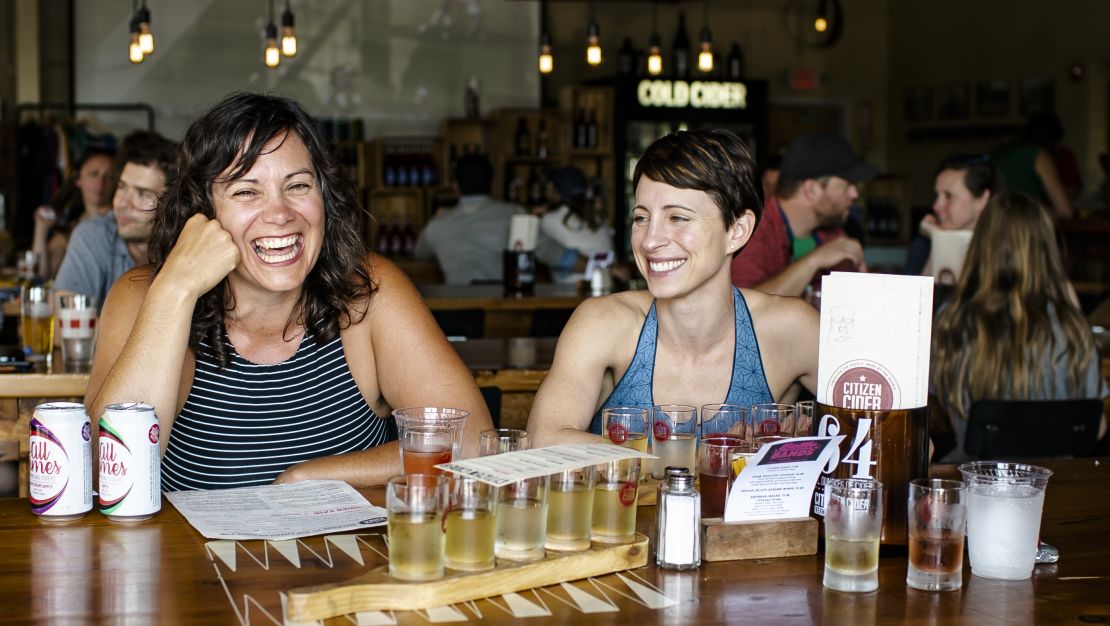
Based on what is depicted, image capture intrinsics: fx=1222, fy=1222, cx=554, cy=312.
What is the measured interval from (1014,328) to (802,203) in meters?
1.66

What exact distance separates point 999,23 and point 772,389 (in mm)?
10017

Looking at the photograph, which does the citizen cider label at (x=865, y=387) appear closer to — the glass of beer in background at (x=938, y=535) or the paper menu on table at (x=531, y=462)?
the glass of beer in background at (x=938, y=535)

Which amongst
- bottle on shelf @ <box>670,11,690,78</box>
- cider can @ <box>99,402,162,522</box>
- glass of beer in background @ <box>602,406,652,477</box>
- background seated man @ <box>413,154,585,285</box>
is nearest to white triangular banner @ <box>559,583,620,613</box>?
glass of beer in background @ <box>602,406,652,477</box>

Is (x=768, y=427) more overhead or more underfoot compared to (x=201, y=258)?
more underfoot

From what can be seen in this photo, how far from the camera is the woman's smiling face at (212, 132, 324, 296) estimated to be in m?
2.28

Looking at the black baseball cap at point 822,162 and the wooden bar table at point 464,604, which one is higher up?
the black baseball cap at point 822,162

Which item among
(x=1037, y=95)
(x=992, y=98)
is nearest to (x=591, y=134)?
(x=992, y=98)

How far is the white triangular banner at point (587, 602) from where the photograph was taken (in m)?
1.39

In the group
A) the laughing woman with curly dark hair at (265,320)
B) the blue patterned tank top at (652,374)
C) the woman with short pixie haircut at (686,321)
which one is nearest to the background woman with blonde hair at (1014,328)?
the woman with short pixie haircut at (686,321)

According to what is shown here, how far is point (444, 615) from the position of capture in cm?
136

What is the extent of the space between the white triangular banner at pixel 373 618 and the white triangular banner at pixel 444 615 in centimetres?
4

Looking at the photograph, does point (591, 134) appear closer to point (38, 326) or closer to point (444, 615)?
point (38, 326)

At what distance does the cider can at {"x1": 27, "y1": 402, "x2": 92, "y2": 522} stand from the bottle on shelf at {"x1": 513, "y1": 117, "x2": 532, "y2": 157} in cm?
879

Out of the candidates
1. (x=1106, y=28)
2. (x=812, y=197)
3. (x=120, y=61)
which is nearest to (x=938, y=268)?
(x=812, y=197)
